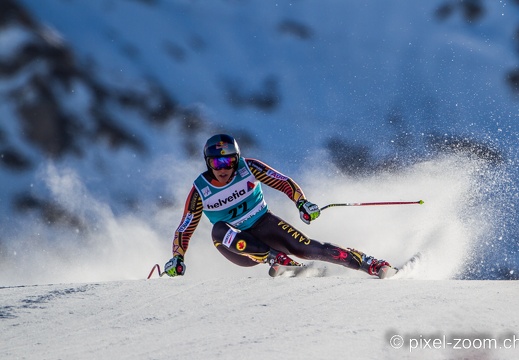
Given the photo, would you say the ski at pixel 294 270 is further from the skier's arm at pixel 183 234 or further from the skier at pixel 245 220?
the skier's arm at pixel 183 234

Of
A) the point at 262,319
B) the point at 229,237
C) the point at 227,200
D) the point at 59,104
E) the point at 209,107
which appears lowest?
the point at 262,319

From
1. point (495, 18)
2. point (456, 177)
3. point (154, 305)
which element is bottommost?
point (154, 305)

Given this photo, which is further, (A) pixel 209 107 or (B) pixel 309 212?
(A) pixel 209 107

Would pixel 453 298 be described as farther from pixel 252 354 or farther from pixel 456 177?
pixel 456 177

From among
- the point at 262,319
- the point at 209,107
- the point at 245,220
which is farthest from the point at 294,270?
the point at 209,107

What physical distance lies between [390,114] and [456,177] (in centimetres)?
554

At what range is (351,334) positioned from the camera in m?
3.15

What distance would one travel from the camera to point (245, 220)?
5777 millimetres

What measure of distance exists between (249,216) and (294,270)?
0.65 m

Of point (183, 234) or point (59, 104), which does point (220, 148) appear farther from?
point (59, 104)

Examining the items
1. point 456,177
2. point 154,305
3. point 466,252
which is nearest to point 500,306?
point 154,305
